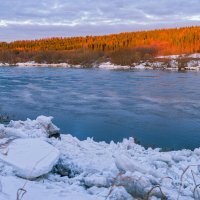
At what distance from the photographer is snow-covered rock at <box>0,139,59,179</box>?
17.1ft

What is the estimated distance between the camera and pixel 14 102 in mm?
18750

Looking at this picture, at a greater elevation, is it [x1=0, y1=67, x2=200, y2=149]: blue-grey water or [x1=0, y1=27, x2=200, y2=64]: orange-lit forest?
[x1=0, y1=27, x2=200, y2=64]: orange-lit forest

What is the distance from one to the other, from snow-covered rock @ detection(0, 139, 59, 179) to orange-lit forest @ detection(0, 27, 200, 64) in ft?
190

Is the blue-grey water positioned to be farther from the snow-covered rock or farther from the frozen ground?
the snow-covered rock

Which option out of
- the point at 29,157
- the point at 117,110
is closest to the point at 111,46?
the point at 117,110

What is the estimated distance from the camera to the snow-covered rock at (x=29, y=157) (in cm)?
522

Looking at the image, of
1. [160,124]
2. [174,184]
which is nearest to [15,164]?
[174,184]

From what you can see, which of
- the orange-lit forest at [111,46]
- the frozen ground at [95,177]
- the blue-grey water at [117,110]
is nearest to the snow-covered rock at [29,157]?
the frozen ground at [95,177]

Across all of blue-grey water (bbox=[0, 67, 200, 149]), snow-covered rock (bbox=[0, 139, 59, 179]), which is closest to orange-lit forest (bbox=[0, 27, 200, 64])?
blue-grey water (bbox=[0, 67, 200, 149])

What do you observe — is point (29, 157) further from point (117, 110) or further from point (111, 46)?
point (111, 46)

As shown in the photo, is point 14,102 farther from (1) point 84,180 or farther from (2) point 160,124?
(1) point 84,180

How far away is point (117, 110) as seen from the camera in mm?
16875

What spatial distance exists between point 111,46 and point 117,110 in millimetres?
78749

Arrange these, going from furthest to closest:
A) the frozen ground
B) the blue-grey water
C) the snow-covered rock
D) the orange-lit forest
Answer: the orange-lit forest → the blue-grey water → the snow-covered rock → the frozen ground
